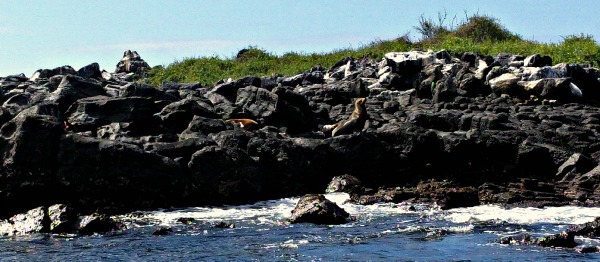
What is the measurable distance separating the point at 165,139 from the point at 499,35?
1566 inches

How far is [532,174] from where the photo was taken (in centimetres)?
2542

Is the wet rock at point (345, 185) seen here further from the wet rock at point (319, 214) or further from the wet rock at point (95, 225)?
the wet rock at point (95, 225)

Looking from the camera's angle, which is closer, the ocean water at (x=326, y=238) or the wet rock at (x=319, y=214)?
the ocean water at (x=326, y=238)

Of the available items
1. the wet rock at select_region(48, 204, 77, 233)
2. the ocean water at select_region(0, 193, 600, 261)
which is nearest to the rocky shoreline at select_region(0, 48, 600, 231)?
the ocean water at select_region(0, 193, 600, 261)

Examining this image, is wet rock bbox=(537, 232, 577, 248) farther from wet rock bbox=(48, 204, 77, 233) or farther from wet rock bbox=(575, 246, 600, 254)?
wet rock bbox=(48, 204, 77, 233)

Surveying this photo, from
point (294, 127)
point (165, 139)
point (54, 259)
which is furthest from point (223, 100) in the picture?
point (54, 259)

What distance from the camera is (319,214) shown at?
19828 millimetres

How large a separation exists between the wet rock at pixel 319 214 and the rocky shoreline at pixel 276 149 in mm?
2976

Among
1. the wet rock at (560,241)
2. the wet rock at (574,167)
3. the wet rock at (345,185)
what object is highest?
the wet rock at (574,167)

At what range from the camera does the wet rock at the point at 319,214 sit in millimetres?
19797

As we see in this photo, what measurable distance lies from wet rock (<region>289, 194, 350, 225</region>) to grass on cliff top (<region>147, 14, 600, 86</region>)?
3171cm

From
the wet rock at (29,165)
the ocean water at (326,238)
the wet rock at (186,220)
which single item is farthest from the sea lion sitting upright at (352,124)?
the wet rock at (29,165)

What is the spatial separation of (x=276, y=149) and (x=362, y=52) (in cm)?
3234

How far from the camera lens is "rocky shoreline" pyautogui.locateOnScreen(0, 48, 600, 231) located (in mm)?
22188
